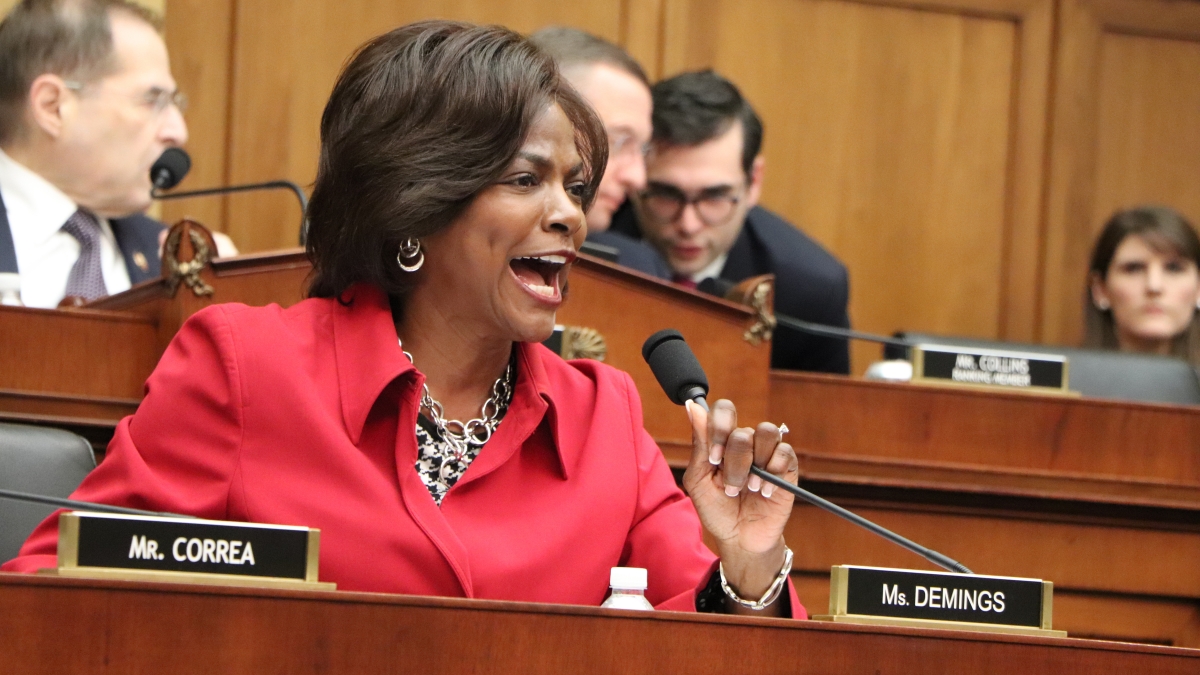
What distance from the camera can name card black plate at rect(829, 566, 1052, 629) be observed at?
136 cm

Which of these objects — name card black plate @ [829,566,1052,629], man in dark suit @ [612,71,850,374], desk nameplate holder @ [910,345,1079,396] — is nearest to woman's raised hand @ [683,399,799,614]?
name card black plate @ [829,566,1052,629]

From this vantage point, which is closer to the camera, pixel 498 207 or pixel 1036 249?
pixel 498 207

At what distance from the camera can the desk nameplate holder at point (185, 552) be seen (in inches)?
48.8

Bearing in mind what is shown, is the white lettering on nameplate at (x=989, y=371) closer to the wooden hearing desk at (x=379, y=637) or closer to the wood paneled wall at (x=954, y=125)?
the wood paneled wall at (x=954, y=125)

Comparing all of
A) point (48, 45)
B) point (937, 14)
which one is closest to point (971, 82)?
point (937, 14)

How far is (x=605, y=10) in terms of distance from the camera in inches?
165

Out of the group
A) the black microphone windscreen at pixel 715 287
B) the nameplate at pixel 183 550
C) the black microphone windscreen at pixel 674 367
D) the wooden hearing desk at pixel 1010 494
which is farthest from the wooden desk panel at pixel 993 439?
the nameplate at pixel 183 550

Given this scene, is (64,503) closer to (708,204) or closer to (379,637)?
(379,637)

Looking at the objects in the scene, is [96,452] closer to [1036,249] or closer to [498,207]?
[498,207]

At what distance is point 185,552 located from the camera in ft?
4.12

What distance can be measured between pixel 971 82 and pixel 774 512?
3.07 m

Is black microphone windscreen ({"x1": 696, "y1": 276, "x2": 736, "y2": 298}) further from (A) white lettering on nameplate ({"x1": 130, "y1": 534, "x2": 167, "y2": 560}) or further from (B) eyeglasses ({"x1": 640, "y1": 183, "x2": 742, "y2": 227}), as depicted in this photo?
(A) white lettering on nameplate ({"x1": 130, "y1": 534, "x2": 167, "y2": 560})

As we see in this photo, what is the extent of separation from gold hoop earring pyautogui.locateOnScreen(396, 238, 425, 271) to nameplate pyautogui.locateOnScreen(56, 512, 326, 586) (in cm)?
59

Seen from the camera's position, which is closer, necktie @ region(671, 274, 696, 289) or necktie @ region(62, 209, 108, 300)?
necktie @ region(62, 209, 108, 300)
